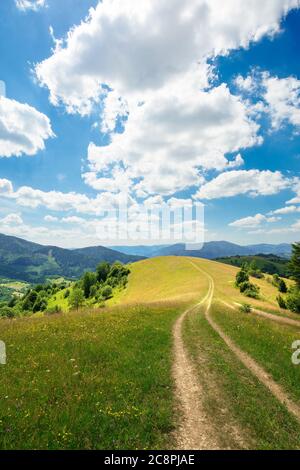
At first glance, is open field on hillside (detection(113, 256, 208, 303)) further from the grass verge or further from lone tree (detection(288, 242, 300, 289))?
the grass verge

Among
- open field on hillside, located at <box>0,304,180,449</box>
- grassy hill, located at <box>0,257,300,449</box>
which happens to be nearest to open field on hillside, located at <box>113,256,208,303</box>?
grassy hill, located at <box>0,257,300,449</box>

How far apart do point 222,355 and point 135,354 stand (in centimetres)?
618

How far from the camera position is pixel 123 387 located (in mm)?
12086

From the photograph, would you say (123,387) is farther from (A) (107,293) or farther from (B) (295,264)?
(A) (107,293)

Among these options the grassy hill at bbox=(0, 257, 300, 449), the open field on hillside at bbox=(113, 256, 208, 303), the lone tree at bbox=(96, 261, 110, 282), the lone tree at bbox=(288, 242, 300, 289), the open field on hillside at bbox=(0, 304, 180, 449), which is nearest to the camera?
the open field on hillside at bbox=(0, 304, 180, 449)

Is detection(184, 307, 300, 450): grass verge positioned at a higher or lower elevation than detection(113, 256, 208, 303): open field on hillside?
higher

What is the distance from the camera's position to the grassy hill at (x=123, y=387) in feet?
29.0

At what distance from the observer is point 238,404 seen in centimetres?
1151

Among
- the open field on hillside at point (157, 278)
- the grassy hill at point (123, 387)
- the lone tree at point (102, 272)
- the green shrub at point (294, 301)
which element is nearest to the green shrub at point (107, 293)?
the open field on hillside at point (157, 278)

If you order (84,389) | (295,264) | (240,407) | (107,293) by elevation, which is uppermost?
(295,264)

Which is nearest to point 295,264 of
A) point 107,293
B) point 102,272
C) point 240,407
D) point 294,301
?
point 294,301

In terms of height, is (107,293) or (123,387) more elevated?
(123,387)

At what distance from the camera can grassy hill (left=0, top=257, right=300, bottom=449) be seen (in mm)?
8852
